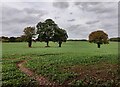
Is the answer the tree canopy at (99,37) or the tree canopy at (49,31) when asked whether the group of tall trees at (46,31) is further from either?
the tree canopy at (99,37)

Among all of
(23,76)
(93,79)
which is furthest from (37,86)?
(93,79)

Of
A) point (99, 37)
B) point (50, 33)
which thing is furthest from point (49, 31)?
point (99, 37)

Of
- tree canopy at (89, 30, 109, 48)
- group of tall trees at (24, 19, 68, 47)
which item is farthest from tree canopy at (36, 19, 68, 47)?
tree canopy at (89, 30, 109, 48)

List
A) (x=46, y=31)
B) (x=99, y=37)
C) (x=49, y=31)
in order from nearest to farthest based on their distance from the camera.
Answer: (x=46, y=31), (x=49, y=31), (x=99, y=37)

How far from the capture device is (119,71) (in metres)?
22.8

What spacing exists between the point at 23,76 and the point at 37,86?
8.58ft

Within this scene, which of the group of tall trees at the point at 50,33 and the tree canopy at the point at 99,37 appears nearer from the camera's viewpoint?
the group of tall trees at the point at 50,33

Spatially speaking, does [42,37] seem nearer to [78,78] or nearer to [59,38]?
[59,38]

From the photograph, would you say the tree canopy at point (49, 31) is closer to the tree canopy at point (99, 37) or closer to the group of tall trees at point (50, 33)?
the group of tall trees at point (50, 33)

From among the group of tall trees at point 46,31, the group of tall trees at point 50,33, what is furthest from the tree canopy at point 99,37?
the group of tall trees at point 46,31

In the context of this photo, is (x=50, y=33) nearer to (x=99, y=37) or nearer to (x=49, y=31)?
(x=49, y=31)

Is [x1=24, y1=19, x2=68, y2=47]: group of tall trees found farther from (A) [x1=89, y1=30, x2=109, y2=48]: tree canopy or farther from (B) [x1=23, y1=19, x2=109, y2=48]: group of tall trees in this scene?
(A) [x1=89, y1=30, x2=109, y2=48]: tree canopy

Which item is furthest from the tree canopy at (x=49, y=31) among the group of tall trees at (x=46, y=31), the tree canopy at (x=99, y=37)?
the tree canopy at (x=99, y=37)

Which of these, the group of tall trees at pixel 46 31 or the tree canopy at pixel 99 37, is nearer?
the group of tall trees at pixel 46 31
